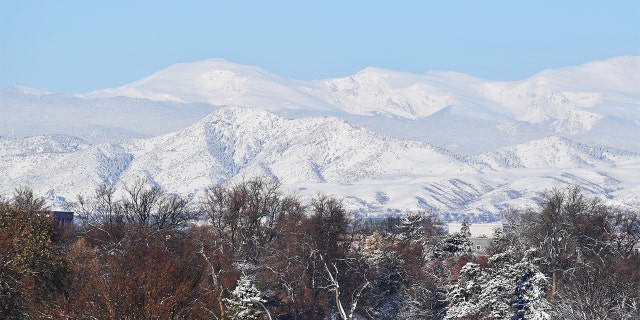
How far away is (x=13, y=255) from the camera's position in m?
68.5

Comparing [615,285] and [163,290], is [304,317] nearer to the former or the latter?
[615,285]

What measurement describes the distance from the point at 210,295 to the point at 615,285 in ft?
121

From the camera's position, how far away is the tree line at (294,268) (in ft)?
214

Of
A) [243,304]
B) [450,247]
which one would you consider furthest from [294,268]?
[243,304]

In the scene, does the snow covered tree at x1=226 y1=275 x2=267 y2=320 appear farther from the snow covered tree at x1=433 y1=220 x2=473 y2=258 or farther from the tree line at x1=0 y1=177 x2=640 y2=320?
the snow covered tree at x1=433 y1=220 x2=473 y2=258

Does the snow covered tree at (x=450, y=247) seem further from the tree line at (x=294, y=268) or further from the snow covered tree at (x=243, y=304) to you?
the snow covered tree at (x=243, y=304)

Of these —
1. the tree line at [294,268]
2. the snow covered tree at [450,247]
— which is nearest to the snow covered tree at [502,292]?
the tree line at [294,268]

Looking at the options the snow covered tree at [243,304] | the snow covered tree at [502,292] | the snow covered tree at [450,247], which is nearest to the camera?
the snow covered tree at [243,304]

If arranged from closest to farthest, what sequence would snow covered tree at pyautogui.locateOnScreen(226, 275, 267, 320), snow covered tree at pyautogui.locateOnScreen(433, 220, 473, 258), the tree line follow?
the tree line, snow covered tree at pyautogui.locateOnScreen(226, 275, 267, 320), snow covered tree at pyautogui.locateOnScreen(433, 220, 473, 258)

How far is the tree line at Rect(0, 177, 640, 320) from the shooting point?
65.2 metres

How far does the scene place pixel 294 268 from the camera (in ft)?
355

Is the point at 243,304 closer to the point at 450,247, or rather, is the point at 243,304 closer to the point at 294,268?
the point at 294,268

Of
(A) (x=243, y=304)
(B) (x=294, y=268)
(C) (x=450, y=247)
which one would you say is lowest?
(C) (x=450, y=247)

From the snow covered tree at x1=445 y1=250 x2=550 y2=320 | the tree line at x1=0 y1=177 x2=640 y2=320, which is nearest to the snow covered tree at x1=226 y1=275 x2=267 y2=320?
the tree line at x1=0 y1=177 x2=640 y2=320
